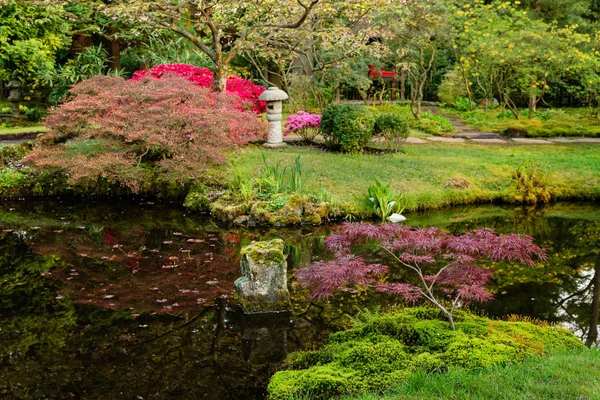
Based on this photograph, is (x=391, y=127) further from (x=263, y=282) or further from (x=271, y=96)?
(x=263, y=282)

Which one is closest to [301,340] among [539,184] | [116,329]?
[116,329]

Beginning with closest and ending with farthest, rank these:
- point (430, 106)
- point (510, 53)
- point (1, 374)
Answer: point (1, 374) → point (510, 53) → point (430, 106)

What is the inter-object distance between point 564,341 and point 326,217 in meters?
5.25

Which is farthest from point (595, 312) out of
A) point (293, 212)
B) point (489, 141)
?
point (489, 141)

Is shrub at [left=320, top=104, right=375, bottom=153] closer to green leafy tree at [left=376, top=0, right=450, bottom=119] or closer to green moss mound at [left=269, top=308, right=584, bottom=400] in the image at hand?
green leafy tree at [left=376, top=0, right=450, bottom=119]

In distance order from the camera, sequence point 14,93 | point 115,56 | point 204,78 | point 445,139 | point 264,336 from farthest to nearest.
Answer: point 115,56
point 14,93
point 445,139
point 204,78
point 264,336

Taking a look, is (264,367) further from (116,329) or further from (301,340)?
(116,329)

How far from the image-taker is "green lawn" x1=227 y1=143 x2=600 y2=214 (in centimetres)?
1088

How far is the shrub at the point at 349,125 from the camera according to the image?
1304cm

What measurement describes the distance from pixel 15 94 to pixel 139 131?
30.8 ft

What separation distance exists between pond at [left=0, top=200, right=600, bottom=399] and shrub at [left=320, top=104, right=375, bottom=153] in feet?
10.4

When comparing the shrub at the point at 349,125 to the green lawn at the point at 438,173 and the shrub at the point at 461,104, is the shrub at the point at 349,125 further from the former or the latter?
the shrub at the point at 461,104

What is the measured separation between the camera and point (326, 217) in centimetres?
1017

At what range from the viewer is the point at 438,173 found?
38.5 feet
